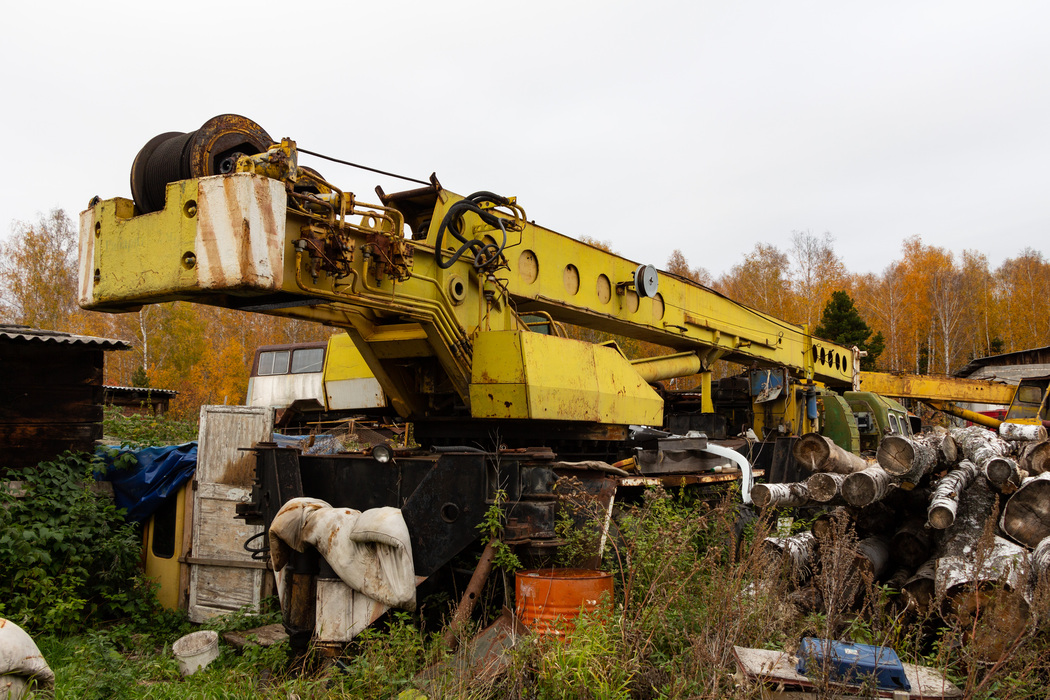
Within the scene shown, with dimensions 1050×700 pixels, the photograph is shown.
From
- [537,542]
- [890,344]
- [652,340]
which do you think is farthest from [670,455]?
[890,344]

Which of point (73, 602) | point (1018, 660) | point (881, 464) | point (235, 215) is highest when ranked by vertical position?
point (235, 215)

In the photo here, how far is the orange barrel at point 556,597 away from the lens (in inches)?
180

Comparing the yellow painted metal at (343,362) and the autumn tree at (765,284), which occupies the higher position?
the autumn tree at (765,284)

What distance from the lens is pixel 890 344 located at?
39.0m

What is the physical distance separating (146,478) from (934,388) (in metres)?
14.2

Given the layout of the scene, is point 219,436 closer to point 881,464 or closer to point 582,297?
point 582,297

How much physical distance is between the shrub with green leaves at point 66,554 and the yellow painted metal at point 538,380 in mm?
4277

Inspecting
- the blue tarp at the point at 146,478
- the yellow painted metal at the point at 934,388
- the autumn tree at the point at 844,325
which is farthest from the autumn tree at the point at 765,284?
the blue tarp at the point at 146,478

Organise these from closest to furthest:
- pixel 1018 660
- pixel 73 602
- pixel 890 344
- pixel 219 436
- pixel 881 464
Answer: pixel 1018 660 → pixel 881 464 → pixel 73 602 → pixel 219 436 → pixel 890 344

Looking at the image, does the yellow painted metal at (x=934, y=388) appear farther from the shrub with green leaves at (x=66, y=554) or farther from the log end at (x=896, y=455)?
the shrub with green leaves at (x=66, y=554)

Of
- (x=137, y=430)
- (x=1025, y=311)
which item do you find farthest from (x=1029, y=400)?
(x=1025, y=311)

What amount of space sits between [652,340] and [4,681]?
6.40m

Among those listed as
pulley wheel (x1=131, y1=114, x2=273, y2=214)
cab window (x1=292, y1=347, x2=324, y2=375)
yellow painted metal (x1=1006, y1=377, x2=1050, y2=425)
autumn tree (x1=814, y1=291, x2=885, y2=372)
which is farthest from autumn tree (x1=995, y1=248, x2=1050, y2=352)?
pulley wheel (x1=131, y1=114, x2=273, y2=214)

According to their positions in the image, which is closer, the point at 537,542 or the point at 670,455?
the point at 537,542
